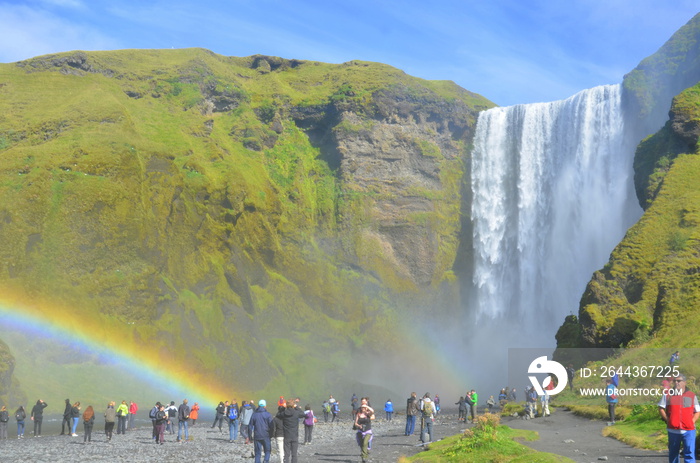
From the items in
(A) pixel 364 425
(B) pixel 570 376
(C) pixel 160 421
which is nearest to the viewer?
(A) pixel 364 425

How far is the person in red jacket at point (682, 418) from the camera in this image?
13.4 metres

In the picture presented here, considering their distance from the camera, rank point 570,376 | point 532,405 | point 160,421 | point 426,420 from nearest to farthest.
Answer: point 426,420, point 160,421, point 532,405, point 570,376

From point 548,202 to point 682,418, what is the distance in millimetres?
84297

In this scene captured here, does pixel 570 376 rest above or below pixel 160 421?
above

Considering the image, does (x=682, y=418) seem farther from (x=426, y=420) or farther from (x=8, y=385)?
(x=8, y=385)

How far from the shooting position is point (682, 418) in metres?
13.5

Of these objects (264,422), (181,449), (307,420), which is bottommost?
(181,449)

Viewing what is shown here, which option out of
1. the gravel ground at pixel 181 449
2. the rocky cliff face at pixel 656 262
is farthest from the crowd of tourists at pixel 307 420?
the rocky cliff face at pixel 656 262

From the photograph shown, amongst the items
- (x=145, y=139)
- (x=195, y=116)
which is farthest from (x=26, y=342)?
(x=195, y=116)

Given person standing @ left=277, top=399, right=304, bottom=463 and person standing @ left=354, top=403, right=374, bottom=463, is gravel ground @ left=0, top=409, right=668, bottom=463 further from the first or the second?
person standing @ left=277, top=399, right=304, bottom=463

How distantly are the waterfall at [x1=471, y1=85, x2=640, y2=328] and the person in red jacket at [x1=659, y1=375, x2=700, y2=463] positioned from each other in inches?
2773

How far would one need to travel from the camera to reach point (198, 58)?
136 meters

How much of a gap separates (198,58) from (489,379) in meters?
86.9

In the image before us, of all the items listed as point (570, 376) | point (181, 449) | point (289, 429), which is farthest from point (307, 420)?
point (570, 376)
